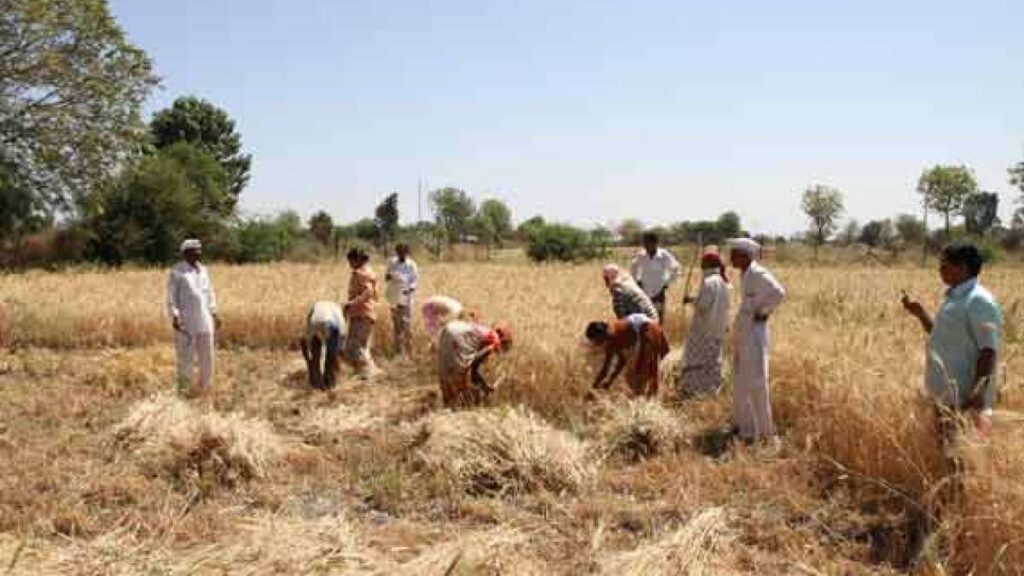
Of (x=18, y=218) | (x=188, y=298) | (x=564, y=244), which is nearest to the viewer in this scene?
(x=188, y=298)

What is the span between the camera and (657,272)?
357 inches

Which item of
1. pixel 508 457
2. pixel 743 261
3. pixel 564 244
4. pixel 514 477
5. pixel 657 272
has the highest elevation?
pixel 564 244

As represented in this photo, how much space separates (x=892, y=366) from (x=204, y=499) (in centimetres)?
544

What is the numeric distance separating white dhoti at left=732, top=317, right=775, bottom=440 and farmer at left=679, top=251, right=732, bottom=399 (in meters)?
0.60

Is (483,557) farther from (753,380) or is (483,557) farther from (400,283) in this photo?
(400,283)

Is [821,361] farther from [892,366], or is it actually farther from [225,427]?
[225,427]

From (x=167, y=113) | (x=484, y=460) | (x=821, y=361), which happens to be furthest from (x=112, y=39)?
(x=167, y=113)

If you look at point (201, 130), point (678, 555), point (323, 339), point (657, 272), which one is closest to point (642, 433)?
point (678, 555)

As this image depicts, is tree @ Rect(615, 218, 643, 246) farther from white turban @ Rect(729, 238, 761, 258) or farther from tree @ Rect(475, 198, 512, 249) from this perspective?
white turban @ Rect(729, 238, 761, 258)

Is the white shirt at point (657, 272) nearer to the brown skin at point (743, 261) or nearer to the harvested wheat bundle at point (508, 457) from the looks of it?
the brown skin at point (743, 261)

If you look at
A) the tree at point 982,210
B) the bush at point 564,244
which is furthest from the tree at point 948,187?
the bush at point 564,244

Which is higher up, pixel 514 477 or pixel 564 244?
pixel 564 244

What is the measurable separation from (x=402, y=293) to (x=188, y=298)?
271 centimetres

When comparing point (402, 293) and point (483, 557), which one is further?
point (402, 293)
